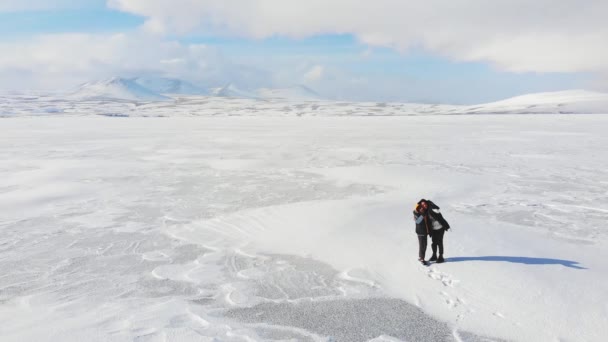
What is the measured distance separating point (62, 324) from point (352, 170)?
12651 mm

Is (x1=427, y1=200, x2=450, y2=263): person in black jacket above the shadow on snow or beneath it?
above

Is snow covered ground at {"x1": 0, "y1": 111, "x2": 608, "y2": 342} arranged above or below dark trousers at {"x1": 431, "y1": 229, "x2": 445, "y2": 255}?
below

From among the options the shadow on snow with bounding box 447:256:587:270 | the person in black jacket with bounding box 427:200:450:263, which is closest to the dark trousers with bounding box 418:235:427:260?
the person in black jacket with bounding box 427:200:450:263

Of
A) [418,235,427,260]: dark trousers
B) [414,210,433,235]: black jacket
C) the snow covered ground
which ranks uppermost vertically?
[414,210,433,235]: black jacket

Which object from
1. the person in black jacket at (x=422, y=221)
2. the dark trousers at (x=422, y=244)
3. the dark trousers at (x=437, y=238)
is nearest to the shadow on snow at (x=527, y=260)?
the dark trousers at (x=437, y=238)

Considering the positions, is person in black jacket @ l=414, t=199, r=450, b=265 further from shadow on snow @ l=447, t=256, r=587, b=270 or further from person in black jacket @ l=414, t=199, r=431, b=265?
shadow on snow @ l=447, t=256, r=587, b=270

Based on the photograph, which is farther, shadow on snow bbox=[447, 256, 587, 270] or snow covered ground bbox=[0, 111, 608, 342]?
shadow on snow bbox=[447, 256, 587, 270]

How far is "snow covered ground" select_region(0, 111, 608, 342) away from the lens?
502 centimetres

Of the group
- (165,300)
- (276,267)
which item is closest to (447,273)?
(276,267)

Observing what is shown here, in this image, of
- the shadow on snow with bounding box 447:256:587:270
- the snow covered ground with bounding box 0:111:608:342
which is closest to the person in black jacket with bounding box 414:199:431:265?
the snow covered ground with bounding box 0:111:608:342

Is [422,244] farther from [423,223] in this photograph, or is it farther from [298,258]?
[298,258]

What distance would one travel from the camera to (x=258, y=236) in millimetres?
8531

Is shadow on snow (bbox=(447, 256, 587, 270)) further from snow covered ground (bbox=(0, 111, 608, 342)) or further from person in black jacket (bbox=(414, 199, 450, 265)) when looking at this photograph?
person in black jacket (bbox=(414, 199, 450, 265))

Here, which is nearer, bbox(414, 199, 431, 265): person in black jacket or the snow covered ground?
the snow covered ground
